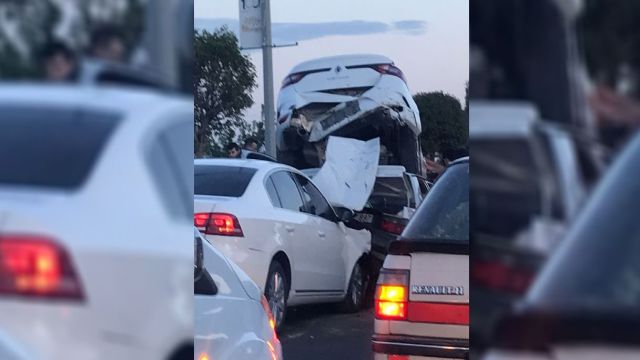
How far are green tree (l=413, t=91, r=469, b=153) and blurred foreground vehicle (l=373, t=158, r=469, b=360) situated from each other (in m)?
0.07

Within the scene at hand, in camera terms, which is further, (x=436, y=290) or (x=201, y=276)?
(x=201, y=276)

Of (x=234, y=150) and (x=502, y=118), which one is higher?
(x=502, y=118)

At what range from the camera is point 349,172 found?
239 cm

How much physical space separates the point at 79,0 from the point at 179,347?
92cm

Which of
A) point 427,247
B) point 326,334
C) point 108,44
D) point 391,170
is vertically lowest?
point 326,334

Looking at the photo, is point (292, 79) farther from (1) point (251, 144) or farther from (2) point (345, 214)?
(2) point (345, 214)

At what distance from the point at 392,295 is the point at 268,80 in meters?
0.72

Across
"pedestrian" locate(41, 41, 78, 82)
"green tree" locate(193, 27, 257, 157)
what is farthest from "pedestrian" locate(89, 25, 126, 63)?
"green tree" locate(193, 27, 257, 157)

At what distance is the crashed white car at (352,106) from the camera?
91.9 inches

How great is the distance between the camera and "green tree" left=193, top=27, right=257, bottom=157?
2.43m

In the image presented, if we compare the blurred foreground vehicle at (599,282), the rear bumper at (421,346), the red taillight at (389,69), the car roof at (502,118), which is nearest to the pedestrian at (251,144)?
the red taillight at (389,69)

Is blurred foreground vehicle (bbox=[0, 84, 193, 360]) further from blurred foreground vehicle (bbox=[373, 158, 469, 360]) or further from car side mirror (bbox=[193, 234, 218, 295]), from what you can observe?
blurred foreground vehicle (bbox=[373, 158, 469, 360])

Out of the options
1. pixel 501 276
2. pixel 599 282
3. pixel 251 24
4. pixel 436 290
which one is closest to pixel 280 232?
pixel 436 290

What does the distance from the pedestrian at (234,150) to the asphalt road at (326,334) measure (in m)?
0.50
